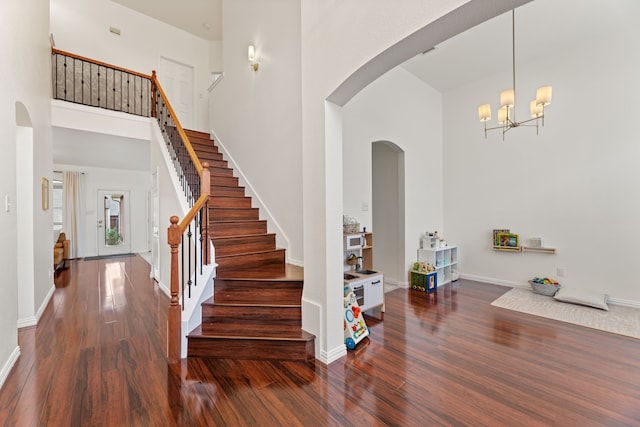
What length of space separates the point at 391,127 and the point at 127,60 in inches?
241

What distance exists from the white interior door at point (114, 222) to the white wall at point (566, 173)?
9.19 m

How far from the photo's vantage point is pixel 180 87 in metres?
7.14

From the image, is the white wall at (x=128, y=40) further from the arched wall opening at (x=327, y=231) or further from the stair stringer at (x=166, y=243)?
the arched wall opening at (x=327, y=231)

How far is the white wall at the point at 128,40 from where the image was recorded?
5668 mm

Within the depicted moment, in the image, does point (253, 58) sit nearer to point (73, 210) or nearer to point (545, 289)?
point (545, 289)

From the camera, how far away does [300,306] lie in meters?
2.80

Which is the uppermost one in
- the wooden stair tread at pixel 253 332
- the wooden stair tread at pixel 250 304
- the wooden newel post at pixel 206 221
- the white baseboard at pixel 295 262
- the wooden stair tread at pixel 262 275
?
the wooden newel post at pixel 206 221

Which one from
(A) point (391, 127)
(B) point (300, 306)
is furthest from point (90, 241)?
(A) point (391, 127)

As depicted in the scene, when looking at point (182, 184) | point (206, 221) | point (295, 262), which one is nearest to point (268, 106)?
point (182, 184)

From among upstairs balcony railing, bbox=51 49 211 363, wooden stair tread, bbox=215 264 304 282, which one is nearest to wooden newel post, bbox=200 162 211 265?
upstairs balcony railing, bbox=51 49 211 363

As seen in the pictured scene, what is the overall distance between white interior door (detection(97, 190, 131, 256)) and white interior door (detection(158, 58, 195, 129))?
346 centimetres

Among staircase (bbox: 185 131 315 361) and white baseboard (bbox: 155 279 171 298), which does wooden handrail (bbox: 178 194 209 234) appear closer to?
staircase (bbox: 185 131 315 361)

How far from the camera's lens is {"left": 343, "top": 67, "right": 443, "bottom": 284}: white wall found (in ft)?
13.5

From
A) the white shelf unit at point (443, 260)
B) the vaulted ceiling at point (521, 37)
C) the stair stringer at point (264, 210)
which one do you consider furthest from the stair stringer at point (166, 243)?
the vaulted ceiling at point (521, 37)
